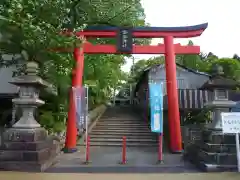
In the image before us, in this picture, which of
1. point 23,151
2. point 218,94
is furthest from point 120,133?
point 23,151

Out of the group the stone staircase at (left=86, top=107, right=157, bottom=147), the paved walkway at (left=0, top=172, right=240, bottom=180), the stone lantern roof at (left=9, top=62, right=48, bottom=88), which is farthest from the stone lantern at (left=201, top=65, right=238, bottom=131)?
the stone lantern roof at (left=9, top=62, right=48, bottom=88)

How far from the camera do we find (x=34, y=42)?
9852 millimetres

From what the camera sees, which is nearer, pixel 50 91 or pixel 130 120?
pixel 50 91

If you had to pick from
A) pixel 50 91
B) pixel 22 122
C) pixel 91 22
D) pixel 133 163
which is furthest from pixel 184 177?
pixel 91 22

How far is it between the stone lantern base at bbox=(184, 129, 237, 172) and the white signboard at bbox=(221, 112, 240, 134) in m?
0.58

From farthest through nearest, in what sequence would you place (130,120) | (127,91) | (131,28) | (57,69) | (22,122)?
(127,91) < (130,120) < (131,28) < (57,69) < (22,122)

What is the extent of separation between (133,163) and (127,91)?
42044mm

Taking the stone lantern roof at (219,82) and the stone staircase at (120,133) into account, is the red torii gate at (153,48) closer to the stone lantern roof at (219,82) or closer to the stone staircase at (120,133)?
the stone staircase at (120,133)

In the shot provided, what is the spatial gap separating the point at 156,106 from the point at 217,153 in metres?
3.23

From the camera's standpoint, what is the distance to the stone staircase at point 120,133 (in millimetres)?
14523

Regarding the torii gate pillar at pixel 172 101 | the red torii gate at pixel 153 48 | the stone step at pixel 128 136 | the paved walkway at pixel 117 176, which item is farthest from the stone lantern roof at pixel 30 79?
the stone step at pixel 128 136

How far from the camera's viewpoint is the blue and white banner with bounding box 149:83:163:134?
428 inches

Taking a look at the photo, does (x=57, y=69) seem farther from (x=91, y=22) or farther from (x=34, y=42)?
(x=91, y=22)

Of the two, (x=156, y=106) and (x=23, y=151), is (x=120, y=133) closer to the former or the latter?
(x=156, y=106)
